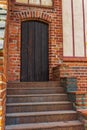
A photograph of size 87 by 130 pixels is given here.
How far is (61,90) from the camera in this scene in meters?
5.46

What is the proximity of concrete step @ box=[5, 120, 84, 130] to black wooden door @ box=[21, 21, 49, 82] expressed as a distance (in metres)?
2.49

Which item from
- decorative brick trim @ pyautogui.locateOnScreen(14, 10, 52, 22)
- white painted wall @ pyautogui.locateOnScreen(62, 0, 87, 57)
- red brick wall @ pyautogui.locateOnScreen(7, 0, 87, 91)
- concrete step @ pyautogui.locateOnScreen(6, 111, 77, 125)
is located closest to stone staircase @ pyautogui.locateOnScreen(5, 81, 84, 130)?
concrete step @ pyautogui.locateOnScreen(6, 111, 77, 125)

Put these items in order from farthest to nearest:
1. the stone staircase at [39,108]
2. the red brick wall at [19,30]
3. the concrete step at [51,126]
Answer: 1. the red brick wall at [19,30]
2. the stone staircase at [39,108]
3. the concrete step at [51,126]

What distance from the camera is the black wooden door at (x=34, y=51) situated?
661 cm

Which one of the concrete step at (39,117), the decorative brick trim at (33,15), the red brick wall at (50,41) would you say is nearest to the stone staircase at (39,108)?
the concrete step at (39,117)

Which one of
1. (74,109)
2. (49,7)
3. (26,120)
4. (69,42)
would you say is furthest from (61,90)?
(49,7)

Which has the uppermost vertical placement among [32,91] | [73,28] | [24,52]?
[73,28]

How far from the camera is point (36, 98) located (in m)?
4.99

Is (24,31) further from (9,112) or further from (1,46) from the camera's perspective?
(1,46)

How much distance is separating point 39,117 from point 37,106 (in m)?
0.38

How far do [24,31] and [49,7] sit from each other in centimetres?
116

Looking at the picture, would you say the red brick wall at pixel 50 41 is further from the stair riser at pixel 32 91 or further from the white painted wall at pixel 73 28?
the stair riser at pixel 32 91

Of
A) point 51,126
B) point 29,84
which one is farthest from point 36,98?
point 51,126

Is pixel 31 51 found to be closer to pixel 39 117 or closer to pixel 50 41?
pixel 50 41
